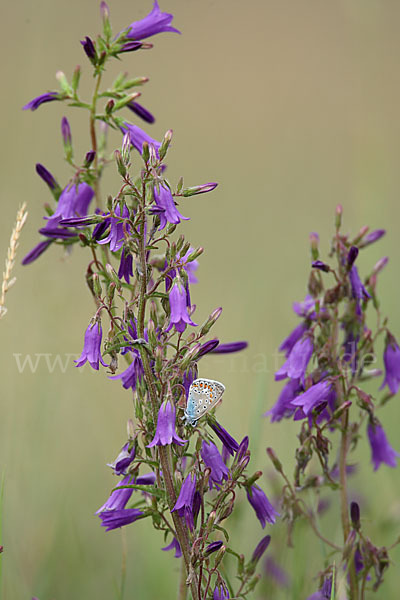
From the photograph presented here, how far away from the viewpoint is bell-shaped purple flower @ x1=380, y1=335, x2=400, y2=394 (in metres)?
3.06

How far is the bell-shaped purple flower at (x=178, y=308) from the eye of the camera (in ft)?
7.54

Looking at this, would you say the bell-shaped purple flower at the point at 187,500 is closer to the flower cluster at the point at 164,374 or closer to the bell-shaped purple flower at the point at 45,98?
the flower cluster at the point at 164,374

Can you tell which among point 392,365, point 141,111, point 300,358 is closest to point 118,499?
point 300,358

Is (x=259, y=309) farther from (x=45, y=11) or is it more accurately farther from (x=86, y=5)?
(x=86, y=5)

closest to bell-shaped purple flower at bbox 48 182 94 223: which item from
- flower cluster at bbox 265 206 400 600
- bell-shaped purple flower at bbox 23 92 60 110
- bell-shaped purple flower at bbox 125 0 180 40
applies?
bell-shaped purple flower at bbox 23 92 60 110

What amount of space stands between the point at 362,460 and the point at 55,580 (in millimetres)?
2123

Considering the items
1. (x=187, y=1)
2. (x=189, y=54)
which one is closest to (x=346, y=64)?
(x=189, y=54)

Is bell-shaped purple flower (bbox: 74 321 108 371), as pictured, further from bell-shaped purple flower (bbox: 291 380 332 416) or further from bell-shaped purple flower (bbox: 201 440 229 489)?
bell-shaped purple flower (bbox: 291 380 332 416)

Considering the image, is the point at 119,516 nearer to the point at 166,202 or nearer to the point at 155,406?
the point at 155,406

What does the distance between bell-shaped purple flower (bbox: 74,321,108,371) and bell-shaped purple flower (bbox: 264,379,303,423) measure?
0.83 metres

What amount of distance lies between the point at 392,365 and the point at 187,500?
121 cm

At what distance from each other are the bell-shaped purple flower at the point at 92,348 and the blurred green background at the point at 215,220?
0.98 metres

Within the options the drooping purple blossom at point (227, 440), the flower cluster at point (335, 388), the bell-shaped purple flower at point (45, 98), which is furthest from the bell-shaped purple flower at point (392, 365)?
the bell-shaped purple flower at point (45, 98)

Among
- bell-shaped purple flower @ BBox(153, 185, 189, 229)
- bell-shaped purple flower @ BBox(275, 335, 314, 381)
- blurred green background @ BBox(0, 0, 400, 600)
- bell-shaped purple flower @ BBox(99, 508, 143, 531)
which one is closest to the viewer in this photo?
bell-shaped purple flower @ BBox(153, 185, 189, 229)
